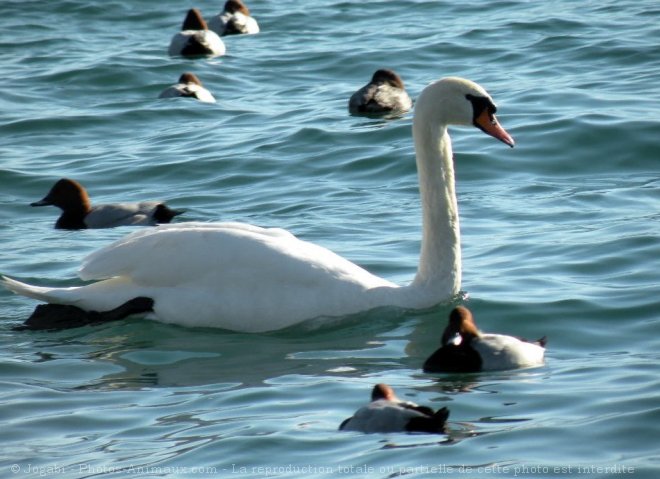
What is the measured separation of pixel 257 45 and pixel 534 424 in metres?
16.2

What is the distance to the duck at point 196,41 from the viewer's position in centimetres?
2128

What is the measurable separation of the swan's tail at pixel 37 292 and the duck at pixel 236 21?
565 inches

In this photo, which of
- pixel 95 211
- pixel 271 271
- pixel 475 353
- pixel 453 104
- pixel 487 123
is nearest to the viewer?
pixel 475 353

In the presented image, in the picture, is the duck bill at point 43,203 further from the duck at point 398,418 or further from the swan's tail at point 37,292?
the duck at point 398,418

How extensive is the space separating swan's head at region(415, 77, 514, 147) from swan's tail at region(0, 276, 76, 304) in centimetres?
238

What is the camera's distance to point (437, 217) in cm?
938

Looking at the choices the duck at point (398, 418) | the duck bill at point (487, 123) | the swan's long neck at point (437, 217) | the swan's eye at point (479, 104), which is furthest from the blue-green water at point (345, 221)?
the swan's eye at point (479, 104)

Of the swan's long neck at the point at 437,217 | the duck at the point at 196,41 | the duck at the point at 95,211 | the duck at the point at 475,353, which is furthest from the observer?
the duck at the point at 196,41

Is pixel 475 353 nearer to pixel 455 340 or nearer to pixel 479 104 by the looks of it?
pixel 455 340

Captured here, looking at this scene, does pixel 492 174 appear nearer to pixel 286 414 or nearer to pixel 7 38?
pixel 286 414

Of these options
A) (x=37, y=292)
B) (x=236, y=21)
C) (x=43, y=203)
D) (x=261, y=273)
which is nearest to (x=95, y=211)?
(x=43, y=203)

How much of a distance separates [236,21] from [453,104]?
47.1ft

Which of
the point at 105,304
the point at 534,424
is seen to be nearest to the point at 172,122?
the point at 105,304

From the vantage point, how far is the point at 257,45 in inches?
889
